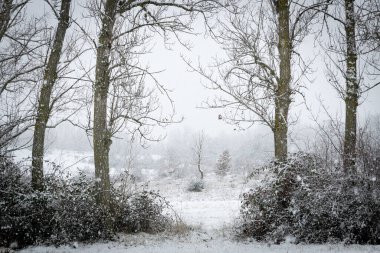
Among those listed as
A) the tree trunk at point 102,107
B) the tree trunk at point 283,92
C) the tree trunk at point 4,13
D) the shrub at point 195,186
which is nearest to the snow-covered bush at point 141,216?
the tree trunk at point 102,107

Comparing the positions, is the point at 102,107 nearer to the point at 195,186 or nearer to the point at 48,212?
the point at 48,212

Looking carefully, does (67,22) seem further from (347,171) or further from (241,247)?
(347,171)

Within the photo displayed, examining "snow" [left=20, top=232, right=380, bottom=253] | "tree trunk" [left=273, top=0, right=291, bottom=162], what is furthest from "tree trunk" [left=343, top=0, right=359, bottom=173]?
"snow" [left=20, top=232, right=380, bottom=253]

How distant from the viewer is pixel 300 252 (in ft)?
20.8

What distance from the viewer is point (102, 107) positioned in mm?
8242

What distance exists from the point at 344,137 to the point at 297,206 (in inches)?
97.1

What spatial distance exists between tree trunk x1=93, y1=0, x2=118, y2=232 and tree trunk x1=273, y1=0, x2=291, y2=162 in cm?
468

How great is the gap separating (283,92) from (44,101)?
6.56 metres

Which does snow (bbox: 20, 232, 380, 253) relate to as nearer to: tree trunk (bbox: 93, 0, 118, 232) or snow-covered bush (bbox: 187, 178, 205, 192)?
tree trunk (bbox: 93, 0, 118, 232)

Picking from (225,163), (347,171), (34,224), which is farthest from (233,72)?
(225,163)

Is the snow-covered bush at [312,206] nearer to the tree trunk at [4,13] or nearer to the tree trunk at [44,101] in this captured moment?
the tree trunk at [44,101]

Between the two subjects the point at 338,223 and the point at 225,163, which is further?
the point at 225,163

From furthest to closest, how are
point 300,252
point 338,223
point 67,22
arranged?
point 67,22
point 338,223
point 300,252

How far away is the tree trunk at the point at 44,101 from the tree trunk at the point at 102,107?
1.34 meters
